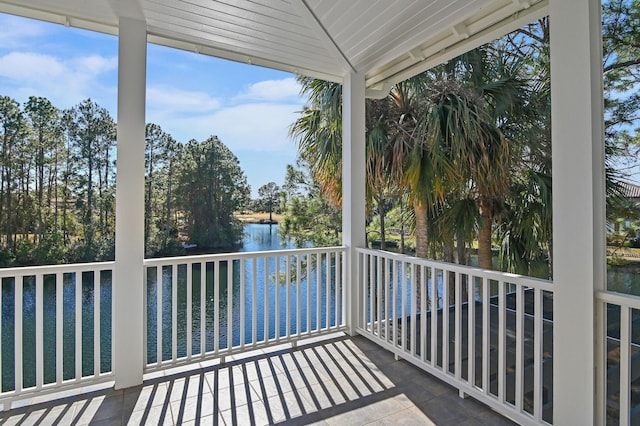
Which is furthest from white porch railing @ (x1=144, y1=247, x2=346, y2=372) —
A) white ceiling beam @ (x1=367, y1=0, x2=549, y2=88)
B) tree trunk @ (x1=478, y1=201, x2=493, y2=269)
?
tree trunk @ (x1=478, y1=201, x2=493, y2=269)

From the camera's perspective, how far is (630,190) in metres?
1.88

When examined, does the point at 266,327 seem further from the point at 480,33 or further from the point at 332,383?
the point at 480,33

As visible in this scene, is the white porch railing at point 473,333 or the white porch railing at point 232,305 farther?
the white porch railing at point 232,305

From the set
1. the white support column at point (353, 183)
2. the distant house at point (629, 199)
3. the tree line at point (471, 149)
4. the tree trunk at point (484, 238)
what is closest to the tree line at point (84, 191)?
the white support column at point (353, 183)

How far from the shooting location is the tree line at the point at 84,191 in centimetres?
627

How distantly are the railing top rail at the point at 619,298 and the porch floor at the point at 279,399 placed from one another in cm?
98

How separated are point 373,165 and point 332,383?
2740mm

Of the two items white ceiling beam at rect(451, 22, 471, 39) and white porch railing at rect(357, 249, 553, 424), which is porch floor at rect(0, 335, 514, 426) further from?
white ceiling beam at rect(451, 22, 471, 39)

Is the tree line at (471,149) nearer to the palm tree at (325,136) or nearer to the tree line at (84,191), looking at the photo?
the palm tree at (325,136)

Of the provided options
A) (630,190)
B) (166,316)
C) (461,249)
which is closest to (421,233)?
(461,249)

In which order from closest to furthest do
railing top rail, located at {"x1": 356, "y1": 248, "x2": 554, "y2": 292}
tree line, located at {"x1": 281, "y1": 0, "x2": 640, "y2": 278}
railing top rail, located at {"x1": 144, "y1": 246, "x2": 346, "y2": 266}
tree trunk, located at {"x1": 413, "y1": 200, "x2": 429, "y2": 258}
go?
railing top rail, located at {"x1": 356, "y1": 248, "x2": 554, "y2": 292}
railing top rail, located at {"x1": 144, "y1": 246, "x2": 346, "y2": 266}
tree line, located at {"x1": 281, "y1": 0, "x2": 640, "y2": 278}
tree trunk, located at {"x1": 413, "y1": 200, "x2": 429, "y2": 258}

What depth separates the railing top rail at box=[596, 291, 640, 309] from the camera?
146 cm

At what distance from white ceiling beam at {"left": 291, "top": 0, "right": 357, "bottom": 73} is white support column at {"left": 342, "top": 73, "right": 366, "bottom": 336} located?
0.88ft

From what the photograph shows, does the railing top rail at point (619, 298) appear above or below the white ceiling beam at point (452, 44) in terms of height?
below
